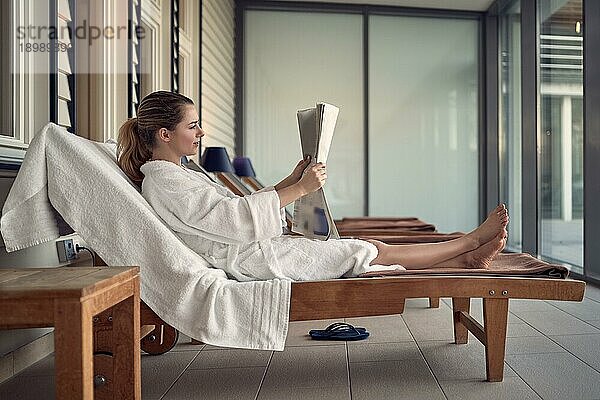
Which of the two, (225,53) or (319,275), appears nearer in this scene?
(319,275)

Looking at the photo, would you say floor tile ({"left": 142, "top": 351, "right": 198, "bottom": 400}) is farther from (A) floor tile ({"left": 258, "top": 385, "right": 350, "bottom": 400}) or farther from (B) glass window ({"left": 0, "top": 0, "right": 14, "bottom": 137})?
(B) glass window ({"left": 0, "top": 0, "right": 14, "bottom": 137})

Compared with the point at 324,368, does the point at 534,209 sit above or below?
above

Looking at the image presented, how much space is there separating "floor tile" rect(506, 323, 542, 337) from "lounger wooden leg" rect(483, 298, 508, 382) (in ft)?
2.96

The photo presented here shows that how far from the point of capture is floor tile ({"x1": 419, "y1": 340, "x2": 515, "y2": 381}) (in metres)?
2.50

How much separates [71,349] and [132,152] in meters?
1.28

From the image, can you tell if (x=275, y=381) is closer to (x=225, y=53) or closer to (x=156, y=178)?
(x=156, y=178)

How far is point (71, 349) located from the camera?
1474mm

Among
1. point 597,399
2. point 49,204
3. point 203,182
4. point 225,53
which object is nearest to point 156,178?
point 203,182

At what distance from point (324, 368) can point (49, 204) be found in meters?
1.17

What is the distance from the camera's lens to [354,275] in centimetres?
249

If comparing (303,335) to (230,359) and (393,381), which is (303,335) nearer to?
(230,359)

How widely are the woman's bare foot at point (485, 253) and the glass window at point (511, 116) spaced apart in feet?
14.7

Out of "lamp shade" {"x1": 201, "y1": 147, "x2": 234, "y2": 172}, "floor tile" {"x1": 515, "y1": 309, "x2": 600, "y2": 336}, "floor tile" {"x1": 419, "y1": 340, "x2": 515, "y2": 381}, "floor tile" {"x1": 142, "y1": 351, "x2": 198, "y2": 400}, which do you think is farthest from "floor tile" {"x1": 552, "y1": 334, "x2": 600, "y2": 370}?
"lamp shade" {"x1": 201, "y1": 147, "x2": 234, "y2": 172}

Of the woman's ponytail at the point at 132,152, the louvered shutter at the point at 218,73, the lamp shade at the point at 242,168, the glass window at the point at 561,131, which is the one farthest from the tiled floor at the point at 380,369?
the louvered shutter at the point at 218,73
